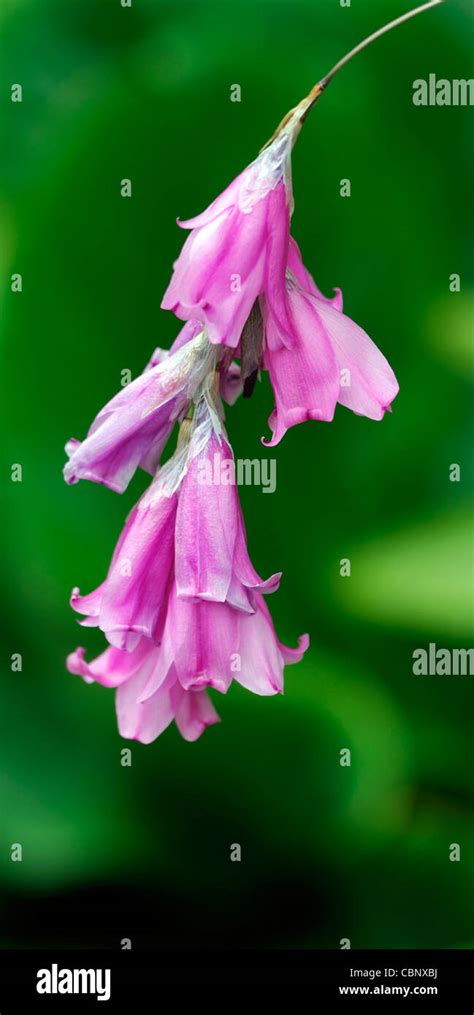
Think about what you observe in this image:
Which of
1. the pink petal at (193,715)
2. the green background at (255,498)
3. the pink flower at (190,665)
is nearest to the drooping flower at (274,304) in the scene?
the pink flower at (190,665)

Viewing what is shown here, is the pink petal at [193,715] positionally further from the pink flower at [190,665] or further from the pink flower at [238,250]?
→ the pink flower at [238,250]

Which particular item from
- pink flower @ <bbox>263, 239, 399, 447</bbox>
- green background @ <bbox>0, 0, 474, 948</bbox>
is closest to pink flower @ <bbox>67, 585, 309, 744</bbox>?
pink flower @ <bbox>263, 239, 399, 447</bbox>

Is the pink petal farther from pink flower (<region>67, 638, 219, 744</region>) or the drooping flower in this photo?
the drooping flower

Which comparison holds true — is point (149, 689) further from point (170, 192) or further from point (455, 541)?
point (170, 192)
